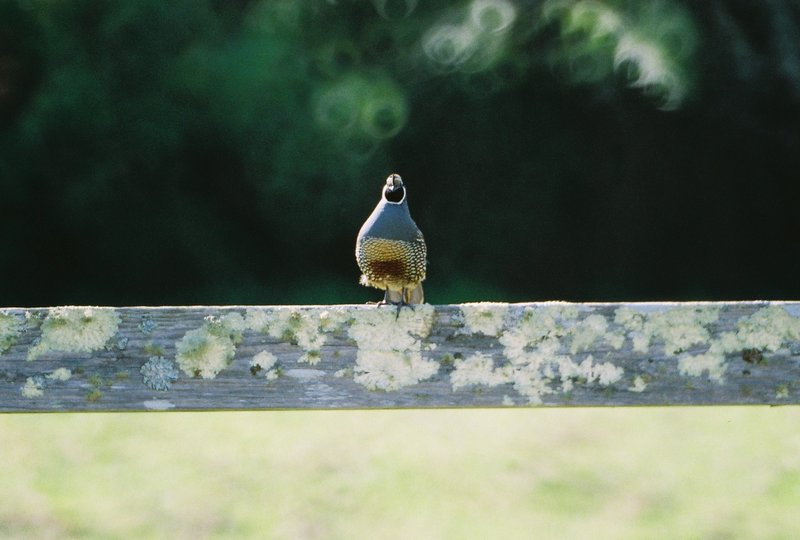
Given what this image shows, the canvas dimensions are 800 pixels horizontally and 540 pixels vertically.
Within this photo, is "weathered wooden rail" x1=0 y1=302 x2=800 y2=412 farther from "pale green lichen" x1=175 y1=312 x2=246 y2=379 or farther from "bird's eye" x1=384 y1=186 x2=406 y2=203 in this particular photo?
"bird's eye" x1=384 y1=186 x2=406 y2=203

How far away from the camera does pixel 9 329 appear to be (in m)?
1.76

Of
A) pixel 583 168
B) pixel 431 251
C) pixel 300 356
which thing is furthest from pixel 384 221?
pixel 583 168

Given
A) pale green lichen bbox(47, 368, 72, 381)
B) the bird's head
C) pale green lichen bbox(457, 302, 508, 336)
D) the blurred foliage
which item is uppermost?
the blurred foliage

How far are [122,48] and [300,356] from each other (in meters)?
5.67

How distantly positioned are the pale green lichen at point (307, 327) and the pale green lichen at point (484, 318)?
205mm

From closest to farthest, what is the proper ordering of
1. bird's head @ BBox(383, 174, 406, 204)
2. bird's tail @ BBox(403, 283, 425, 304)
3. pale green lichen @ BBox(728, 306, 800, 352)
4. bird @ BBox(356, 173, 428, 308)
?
pale green lichen @ BBox(728, 306, 800, 352), bird @ BBox(356, 173, 428, 308), bird's head @ BBox(383, 174, 406, 204), bird's tail @ BBox(403, 283, 425, 304)

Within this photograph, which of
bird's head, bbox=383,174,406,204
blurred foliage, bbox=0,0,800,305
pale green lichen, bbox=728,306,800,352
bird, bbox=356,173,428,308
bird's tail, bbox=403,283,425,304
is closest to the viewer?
pale green lichen, bbox=728,306,800,352

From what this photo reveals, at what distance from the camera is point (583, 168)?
25.4 feet

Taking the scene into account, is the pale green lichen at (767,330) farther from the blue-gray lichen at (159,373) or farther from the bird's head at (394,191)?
the bird's head at (394,191)

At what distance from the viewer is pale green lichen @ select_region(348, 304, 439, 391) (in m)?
1.74

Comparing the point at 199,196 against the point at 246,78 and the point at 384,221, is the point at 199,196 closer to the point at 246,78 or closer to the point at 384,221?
the point at 246,78

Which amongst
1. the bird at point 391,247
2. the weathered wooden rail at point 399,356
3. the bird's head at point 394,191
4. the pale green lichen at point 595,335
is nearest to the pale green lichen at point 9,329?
the weathered wooden rail at point 399,356

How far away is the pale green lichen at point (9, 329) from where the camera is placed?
5.77 feet

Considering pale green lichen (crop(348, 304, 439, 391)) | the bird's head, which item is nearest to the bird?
the bird's head
